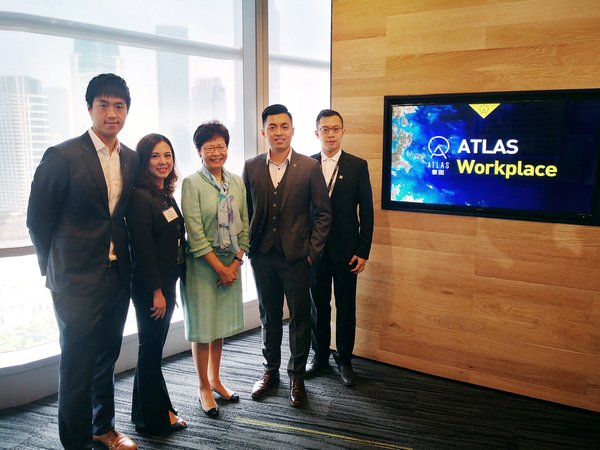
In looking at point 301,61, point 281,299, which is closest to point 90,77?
point 281,299

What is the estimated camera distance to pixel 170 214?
107 inches

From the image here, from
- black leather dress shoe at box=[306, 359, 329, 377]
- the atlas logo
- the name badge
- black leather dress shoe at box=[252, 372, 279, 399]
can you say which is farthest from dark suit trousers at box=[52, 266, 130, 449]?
the atlas logo

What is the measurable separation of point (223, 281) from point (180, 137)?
1369 millimetres

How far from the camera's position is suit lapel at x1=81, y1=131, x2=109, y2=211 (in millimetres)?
2430

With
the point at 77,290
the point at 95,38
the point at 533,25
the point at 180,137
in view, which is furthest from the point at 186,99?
the point at 533,25

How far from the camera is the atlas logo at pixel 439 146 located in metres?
3.34

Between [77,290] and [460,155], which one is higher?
[460,155]

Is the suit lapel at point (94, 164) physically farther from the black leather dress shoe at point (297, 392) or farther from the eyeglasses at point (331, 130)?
the black leather dress shoe at point (297, 392)

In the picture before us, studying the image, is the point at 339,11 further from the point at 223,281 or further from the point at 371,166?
the point at 223,281

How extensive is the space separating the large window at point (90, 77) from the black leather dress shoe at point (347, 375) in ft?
4.24

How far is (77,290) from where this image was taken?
2.44m

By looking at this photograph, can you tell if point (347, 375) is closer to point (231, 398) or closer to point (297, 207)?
point (231, 398)

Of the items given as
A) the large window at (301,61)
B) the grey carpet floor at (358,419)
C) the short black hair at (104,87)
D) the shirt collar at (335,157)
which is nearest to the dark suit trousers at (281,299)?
the grey carpet floor at (358,419)

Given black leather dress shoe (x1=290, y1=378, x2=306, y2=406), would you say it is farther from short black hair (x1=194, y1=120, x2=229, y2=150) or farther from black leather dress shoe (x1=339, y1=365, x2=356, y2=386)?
short black hair (x1=194, y1=120, x2=229, y2=150)
